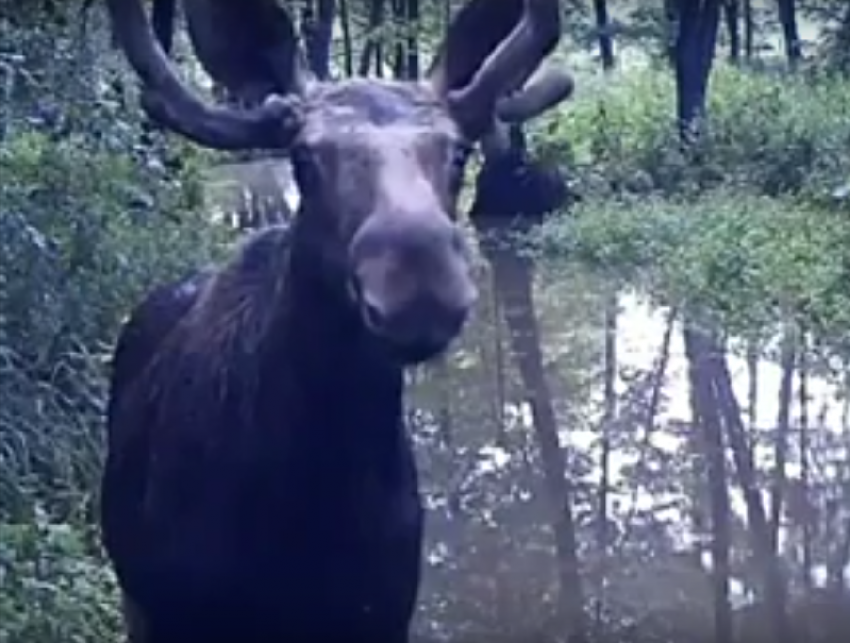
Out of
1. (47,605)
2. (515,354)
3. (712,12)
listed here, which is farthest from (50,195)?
(712,12)

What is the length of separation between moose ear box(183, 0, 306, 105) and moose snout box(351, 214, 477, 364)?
43.7 inches

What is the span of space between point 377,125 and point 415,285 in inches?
27.7

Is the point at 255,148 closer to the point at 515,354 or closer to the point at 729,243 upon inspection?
the point at 515,354

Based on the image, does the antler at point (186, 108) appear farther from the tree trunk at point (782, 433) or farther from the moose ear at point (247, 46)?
the tree trunk at point (782, 433)

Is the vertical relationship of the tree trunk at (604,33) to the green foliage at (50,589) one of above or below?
above

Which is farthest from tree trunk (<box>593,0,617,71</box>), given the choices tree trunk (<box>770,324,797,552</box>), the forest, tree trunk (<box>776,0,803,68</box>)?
tree trunk (<box>770,324,797,552</box>)

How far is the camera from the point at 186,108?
220 inches

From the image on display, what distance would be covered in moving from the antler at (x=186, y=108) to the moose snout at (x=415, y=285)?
2.66ft

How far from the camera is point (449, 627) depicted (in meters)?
8.45

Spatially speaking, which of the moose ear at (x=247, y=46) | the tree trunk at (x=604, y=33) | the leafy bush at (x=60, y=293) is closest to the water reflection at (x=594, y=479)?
the leafy bush at (x=60, y=293)

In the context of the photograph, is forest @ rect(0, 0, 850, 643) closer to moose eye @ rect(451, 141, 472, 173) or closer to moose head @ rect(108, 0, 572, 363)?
moose head @ rect(108, 0, 572, 363)

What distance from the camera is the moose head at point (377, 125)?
4.48m

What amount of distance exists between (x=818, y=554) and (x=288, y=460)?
4.47 m

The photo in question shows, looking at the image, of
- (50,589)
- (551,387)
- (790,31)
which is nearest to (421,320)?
(50,589)
